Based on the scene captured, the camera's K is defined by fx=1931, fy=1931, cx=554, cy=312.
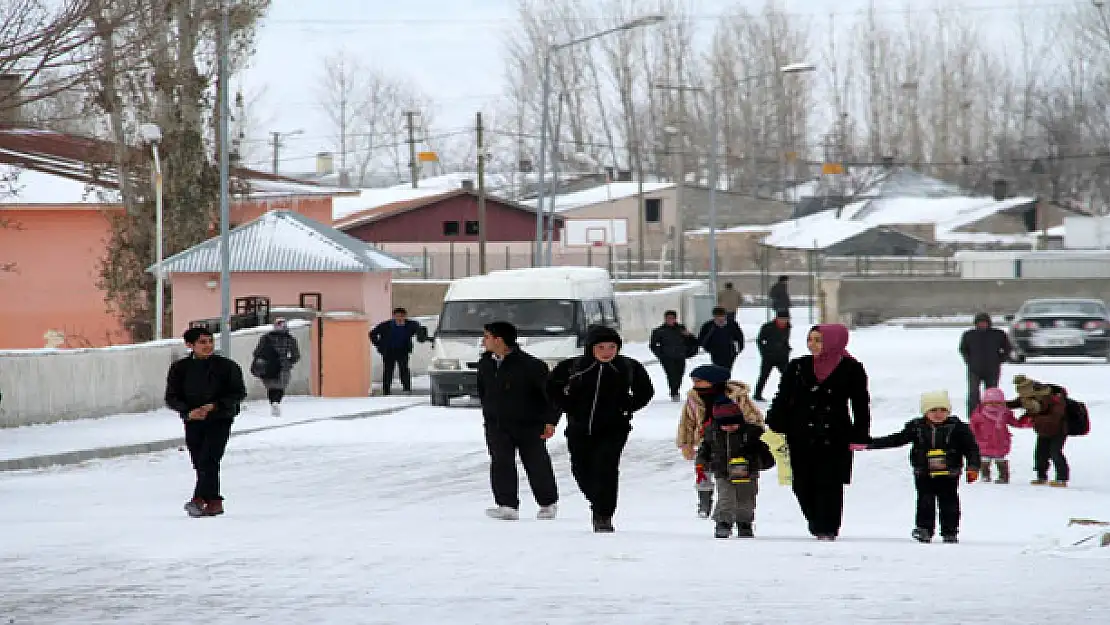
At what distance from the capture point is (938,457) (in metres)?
12.3

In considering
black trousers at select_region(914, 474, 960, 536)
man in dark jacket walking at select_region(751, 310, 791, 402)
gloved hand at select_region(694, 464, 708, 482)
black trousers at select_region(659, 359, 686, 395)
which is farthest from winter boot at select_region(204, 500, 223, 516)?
black trousers at select_region(659, 359, 686, 395)

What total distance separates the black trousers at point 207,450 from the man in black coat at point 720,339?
14.8 m

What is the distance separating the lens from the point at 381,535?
12.1 m

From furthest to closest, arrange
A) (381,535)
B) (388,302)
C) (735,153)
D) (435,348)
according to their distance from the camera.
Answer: (735,153) < (388,302) < (435,348) < (381,535)

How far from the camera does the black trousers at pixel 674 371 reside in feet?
94.0

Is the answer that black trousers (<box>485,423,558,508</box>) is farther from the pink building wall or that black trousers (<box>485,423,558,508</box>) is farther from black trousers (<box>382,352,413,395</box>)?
the pink building wall

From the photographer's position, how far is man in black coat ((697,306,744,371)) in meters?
28.3

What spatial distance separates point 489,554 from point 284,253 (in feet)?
85.6

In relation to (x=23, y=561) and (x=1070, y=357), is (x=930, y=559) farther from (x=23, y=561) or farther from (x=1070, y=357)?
(x=1070, y=357)

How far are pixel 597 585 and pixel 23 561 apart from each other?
3.46 meters

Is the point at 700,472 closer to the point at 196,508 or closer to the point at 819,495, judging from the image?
the point at 819,495

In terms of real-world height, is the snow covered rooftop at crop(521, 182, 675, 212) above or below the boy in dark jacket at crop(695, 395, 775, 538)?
above

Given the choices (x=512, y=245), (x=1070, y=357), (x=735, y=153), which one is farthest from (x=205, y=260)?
(x=735, y=153)

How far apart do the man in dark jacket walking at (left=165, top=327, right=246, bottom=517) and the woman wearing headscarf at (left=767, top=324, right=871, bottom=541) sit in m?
4.35
